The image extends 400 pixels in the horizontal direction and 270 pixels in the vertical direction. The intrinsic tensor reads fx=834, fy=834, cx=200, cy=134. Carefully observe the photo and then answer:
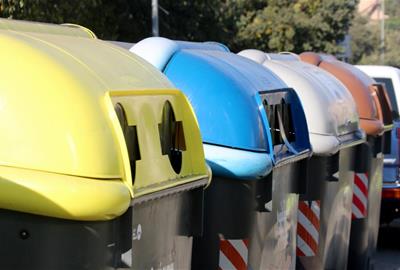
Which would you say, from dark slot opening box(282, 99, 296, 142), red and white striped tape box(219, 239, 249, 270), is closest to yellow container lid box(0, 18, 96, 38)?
red and white striped tape box(219, 239, 249, 270)

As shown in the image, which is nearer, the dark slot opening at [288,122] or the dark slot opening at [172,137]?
the dark slot opening at [172,137]

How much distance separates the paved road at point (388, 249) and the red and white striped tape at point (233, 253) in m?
5.21

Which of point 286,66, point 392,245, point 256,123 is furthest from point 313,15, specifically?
point 256,123

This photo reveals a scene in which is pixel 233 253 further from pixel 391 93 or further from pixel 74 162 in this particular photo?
pixel 391 93

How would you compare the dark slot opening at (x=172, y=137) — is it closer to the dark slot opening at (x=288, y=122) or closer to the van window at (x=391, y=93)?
the dark slot opening at (x=288, y=122)

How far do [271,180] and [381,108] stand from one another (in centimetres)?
422

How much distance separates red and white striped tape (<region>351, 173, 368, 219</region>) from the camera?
24.4 ft

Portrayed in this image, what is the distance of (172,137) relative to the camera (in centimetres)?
380

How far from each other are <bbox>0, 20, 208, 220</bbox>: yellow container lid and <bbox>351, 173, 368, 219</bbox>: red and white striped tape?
4.35 m

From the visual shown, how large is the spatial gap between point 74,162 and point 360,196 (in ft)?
17.0

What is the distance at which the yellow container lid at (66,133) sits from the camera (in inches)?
106

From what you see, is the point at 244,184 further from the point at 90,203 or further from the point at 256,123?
the point at 90,203

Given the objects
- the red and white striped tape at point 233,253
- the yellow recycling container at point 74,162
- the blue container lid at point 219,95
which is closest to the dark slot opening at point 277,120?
the blue container lid at point 219,95

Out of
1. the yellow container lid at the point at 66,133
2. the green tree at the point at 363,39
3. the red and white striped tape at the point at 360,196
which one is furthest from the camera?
the green tree at the point at 363,39
